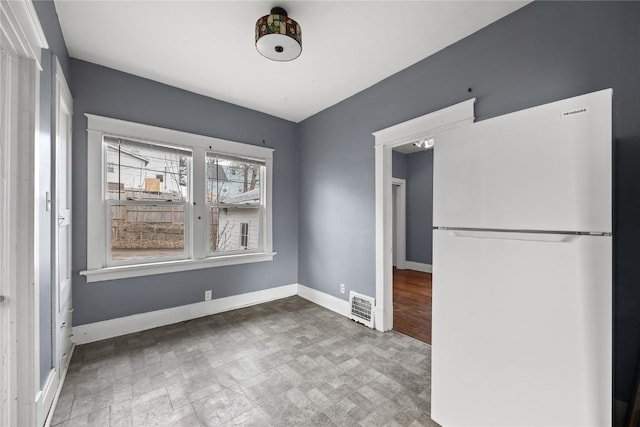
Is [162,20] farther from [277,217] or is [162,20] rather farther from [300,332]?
[300,332]

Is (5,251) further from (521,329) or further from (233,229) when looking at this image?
(521,329)

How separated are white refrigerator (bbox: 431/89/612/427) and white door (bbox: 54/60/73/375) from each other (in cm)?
273

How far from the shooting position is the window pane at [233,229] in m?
3.53

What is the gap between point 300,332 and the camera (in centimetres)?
291

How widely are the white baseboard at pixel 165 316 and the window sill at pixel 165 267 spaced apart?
0.45 meters

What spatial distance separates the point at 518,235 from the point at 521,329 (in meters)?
0.44

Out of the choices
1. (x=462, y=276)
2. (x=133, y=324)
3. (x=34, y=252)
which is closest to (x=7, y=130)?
(x=34, y=252)

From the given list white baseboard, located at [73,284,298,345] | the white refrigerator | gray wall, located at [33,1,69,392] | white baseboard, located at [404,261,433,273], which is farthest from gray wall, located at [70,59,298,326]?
white baseboard, located at [404,261,433,273]

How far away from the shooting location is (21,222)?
4.62 feet

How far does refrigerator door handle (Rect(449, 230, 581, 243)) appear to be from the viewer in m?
1.17

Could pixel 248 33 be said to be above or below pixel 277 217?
above

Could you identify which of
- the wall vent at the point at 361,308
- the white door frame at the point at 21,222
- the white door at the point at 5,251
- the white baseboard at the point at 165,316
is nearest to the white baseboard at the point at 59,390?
the white baseboard at the point at 165,316

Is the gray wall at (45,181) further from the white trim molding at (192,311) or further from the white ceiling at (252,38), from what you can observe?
the white trim molding at (192,311)

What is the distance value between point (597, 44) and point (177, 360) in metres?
3.84
